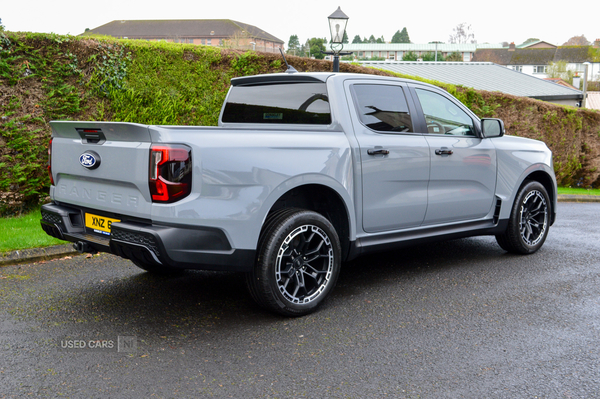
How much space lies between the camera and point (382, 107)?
4953 mm

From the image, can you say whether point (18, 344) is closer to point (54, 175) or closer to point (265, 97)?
point (54, 175)

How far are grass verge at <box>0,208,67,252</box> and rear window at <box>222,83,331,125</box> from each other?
2.65 meters

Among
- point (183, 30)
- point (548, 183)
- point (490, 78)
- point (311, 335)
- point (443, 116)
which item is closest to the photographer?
point (311, 335)

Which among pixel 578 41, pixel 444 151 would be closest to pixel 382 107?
pixel 444 151

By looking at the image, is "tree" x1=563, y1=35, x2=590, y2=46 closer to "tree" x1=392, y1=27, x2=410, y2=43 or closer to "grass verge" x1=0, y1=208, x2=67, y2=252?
"tree" x1=392, y1=27, x2=410, y2=43

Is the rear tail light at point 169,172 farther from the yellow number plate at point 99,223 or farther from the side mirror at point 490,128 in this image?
the side mirror at point 490,128

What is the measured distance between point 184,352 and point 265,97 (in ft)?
8.13

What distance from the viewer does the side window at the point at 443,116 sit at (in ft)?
17.5

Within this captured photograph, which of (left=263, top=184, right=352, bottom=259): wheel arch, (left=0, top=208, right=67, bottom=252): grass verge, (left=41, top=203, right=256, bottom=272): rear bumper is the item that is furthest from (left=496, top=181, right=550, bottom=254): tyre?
(left=0, top=208, right=67, bottom=252): grass verge

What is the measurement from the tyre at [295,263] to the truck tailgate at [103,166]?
0.91m

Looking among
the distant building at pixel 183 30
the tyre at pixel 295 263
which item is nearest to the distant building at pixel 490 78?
the tyre at pixel 295 263

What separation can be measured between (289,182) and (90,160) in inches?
56.7

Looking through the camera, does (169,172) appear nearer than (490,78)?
Yes

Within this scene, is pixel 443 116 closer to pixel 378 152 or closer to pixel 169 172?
pixel 378 152
